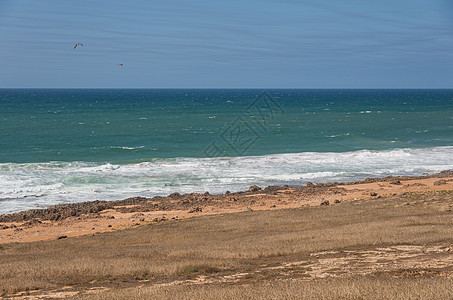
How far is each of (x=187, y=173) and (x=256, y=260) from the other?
86.9 feet

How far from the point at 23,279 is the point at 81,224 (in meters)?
11.8

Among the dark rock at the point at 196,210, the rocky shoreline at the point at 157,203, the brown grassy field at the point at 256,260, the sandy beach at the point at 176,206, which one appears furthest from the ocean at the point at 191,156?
the brown grassy field at the point at 256,260

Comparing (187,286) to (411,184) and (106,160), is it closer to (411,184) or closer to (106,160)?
(411,184)

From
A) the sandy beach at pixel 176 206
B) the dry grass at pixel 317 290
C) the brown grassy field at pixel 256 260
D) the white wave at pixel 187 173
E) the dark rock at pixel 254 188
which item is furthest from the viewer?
the white wave at pixel 187 173

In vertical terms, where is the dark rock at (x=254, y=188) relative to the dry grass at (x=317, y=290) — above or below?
below

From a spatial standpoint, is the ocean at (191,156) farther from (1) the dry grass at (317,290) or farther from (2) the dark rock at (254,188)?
(1) the dry grass at (317,290)

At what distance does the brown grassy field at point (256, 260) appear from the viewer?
1074 centimetres

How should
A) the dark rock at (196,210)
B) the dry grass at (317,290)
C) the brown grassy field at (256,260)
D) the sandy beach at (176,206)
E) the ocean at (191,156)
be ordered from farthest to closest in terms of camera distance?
the ocean at (191,156) → the dark rock at (196,210) → the sandy beach at (176,206) → the brown grassy field at (256,260) → the dry grass at (317,290)

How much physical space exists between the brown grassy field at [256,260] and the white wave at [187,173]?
12.9 metres

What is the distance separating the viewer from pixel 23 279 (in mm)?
13328

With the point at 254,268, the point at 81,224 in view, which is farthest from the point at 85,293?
the point at 81,224

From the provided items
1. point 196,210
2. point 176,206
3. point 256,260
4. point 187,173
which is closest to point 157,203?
point 176,206

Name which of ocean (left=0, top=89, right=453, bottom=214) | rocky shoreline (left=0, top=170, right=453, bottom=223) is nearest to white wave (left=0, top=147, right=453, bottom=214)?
ocean (left=0, top=89, right=453, bottom=214)

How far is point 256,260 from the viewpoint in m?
14.9
